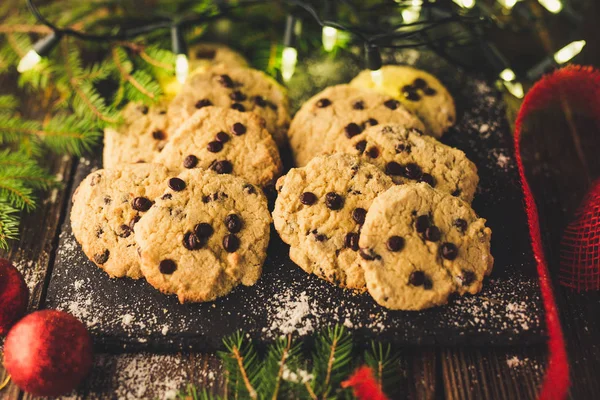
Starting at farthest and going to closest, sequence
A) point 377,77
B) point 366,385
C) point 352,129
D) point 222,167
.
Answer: point 377,77 → point 352,129 → point 222,167 → point 366,385

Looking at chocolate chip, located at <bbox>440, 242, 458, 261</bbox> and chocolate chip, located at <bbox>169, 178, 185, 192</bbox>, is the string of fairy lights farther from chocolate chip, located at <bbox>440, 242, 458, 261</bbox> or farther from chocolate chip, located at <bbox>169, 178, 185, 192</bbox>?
chocolate chip, located at <bbox>440, 242, 458, 261</bbox>

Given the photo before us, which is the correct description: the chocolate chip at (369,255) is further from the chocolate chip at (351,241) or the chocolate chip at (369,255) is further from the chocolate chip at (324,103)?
the chocolate chip at (324,103)

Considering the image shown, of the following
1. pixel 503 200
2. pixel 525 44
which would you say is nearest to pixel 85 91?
pixel 503 200

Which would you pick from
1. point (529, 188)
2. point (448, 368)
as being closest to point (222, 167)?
point (448, 368)

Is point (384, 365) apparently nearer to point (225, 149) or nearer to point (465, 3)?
point (225, 149)

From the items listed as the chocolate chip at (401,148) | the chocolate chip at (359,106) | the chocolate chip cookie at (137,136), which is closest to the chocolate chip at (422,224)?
the chocolate chip at (401,148)

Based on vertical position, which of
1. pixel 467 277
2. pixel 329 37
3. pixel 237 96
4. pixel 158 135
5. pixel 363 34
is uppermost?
pixel 363 34

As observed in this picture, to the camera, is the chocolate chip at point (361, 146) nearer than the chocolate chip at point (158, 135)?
Yes

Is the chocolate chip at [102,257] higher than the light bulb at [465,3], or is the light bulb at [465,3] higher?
the light bulb at [465,3]
